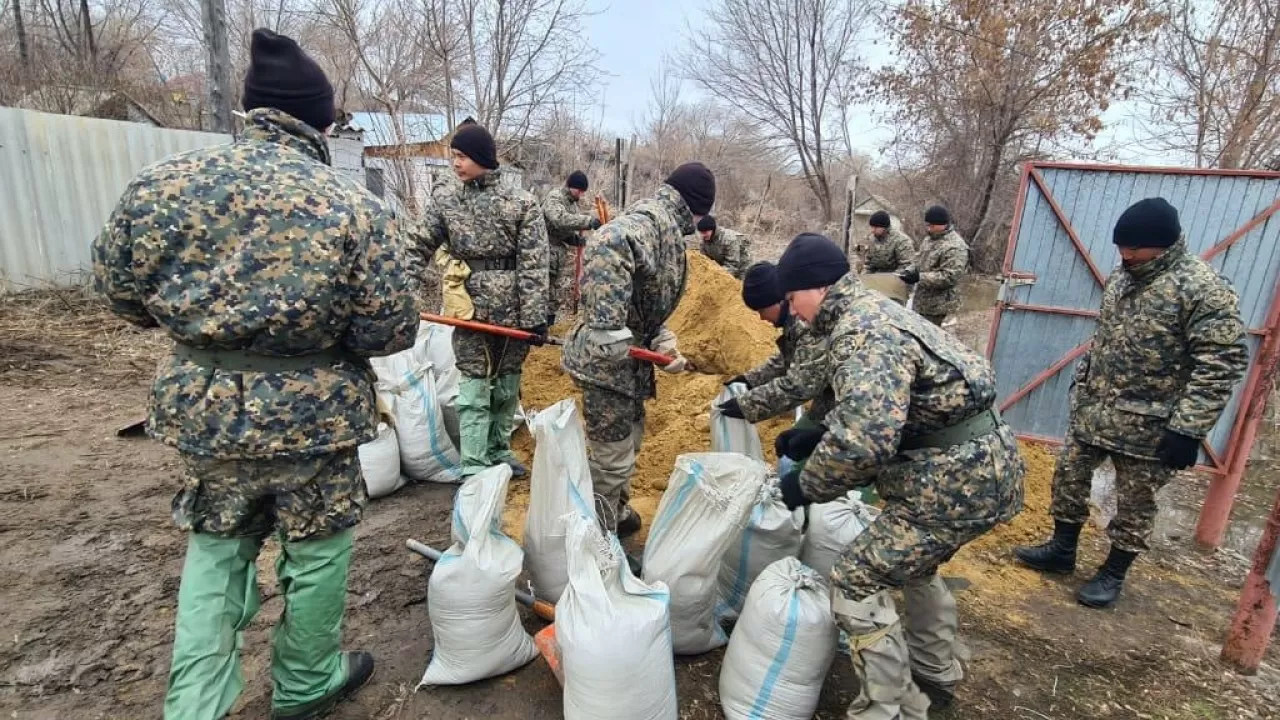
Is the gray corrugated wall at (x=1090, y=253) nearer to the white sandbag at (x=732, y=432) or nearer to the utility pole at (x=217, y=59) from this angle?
the white sandbag at (x=732, y=432)

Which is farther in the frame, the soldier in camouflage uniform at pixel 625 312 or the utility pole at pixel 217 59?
the utility pole at pixel 217 59

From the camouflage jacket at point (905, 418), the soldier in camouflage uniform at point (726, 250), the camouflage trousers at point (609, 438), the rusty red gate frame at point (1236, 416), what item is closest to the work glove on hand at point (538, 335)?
the camouflage trousers at point (609, 438)

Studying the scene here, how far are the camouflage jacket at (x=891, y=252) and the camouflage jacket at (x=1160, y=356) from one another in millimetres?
3897

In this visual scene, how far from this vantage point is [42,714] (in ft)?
6.30

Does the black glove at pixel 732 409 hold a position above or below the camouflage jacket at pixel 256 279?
below

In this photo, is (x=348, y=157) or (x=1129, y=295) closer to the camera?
(x=1129, y=295)

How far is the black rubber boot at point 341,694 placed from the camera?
1905mm

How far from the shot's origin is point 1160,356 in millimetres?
2789

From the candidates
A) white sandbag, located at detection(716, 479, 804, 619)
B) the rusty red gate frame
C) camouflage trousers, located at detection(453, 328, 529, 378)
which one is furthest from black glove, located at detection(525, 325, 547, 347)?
the rusty red gate frame

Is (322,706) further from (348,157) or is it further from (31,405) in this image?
(348,157)

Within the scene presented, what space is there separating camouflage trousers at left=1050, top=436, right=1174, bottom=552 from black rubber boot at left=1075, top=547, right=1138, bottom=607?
73 millimetres

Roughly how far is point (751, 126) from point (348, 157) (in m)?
9.95

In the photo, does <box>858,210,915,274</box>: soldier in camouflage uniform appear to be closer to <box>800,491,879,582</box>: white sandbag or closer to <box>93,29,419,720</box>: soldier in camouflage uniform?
<box>800,491,879,582</box>: white sandbag

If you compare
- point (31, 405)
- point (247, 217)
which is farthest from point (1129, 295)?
point (31, 405)
